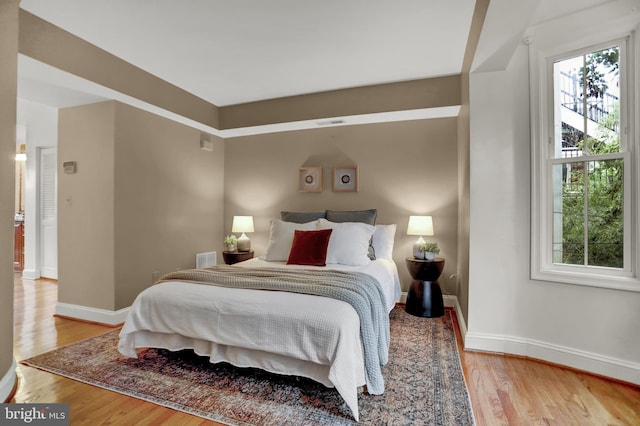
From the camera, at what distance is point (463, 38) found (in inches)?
110

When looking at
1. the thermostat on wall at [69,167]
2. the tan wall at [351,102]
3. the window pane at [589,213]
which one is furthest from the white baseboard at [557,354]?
the thermostat on wall at [69,167]

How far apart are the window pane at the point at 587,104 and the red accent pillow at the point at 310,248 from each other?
7.03 feet

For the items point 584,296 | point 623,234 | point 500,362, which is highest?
point 623,234

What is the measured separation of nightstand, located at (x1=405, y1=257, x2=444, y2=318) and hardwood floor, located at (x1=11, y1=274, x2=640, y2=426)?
84 centimetres

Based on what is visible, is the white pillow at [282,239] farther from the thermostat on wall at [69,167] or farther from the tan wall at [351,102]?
the thermostat on wall at [69,167]

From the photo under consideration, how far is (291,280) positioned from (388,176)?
7.34 ft

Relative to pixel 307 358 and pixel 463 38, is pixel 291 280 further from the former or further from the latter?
pixel 463 38

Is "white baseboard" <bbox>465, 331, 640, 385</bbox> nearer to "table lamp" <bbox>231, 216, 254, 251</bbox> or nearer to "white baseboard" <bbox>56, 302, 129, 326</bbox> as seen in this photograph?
"table lamp" <bbox>231, 216, 254, 251</bbox>

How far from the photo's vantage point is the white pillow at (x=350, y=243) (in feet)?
10.9

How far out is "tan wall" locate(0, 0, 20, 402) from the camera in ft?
6.45

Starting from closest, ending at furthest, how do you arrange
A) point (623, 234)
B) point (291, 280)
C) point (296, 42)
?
point (623, 234) < point (291, 280) < point (296, 42)

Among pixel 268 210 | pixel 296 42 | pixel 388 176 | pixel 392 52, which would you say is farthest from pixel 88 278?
pixel 392 52

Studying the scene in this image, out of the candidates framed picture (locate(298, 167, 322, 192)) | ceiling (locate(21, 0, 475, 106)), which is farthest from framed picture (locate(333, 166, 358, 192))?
ceiling (locate(21, 0, 475, 106))

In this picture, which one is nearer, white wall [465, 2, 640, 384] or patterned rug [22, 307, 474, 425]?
patterned rug [22, 307, 474, 425]
